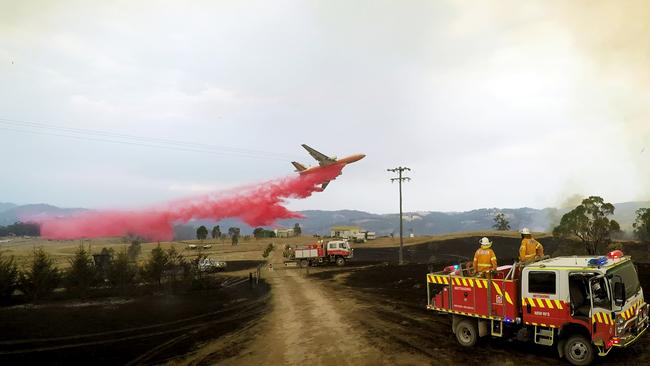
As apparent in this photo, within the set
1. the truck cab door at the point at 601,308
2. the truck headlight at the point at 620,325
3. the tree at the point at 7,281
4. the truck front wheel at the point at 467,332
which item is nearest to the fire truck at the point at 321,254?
the tree at the point at 7,281

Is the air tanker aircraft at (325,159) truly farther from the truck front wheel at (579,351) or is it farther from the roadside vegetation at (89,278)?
the truck front wheel at (579,351)

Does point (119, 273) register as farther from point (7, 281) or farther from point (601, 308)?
point (601, 308)

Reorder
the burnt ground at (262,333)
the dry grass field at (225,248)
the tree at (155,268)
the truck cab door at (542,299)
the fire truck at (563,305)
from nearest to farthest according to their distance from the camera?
the fire truck at (563,305)
the truck cab door at (542,299)
the burnt ground at (262,333)
the tree at (155,268)
the dry grass field at (225,248)

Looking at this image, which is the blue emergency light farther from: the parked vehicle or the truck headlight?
the parked vehicle

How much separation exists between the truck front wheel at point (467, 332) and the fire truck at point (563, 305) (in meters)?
0.03

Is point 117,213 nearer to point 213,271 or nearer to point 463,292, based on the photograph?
point 213,271

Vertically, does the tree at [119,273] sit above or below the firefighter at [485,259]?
below

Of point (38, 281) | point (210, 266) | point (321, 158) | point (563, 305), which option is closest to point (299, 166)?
point (321, 158)

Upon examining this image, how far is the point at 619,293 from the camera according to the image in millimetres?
9711

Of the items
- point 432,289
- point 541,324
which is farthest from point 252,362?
point 432,289

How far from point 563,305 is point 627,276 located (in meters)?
2.08

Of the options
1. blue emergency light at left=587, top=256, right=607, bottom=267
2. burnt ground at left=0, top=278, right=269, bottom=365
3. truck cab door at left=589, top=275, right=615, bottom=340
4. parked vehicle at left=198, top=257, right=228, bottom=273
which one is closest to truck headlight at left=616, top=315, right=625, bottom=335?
truck cab door at left=589, top=275, right=615, bottom=340

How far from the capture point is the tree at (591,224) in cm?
4325

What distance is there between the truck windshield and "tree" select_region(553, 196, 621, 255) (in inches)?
1502
